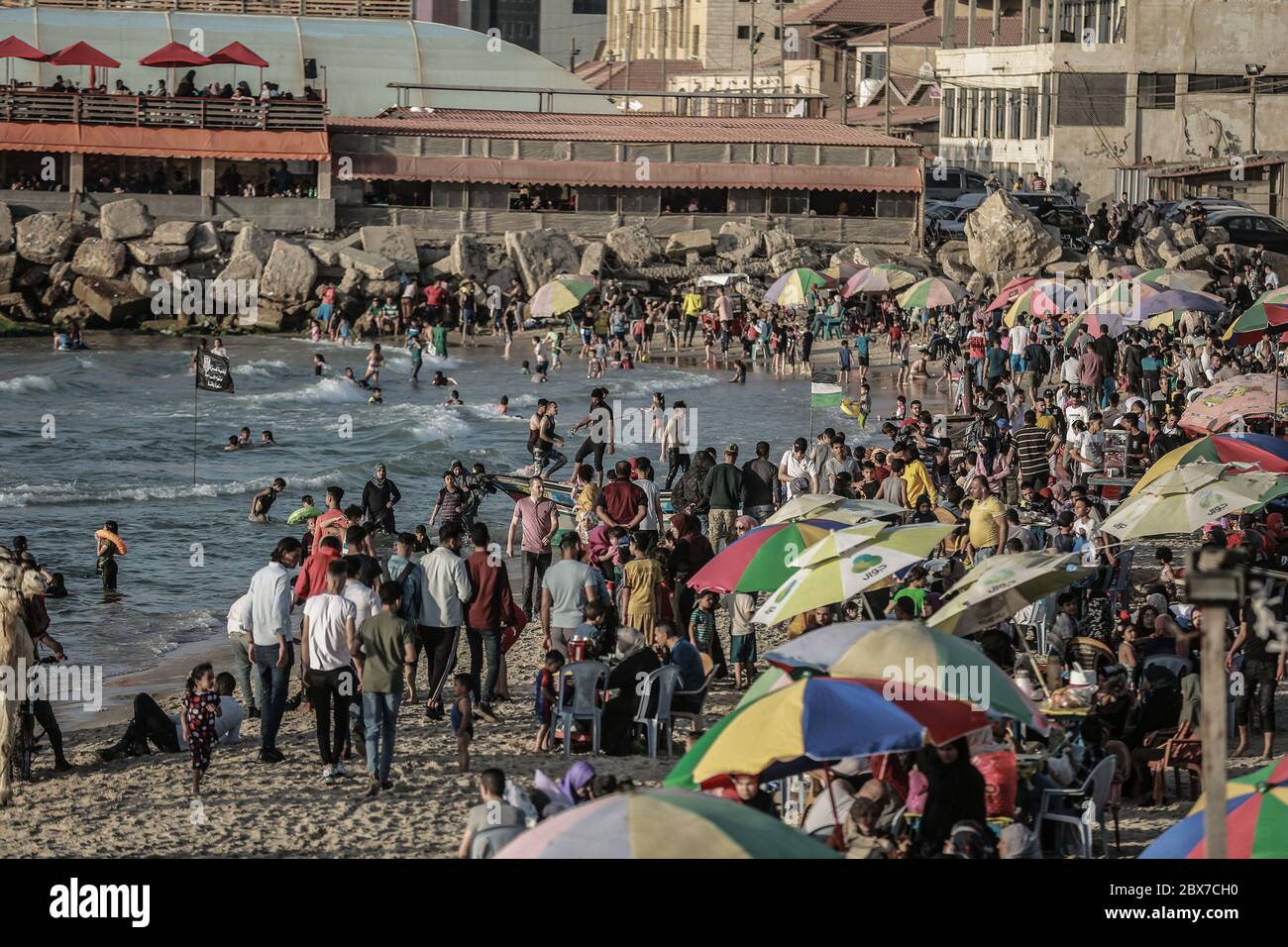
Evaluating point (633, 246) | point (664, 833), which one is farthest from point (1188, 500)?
point (633, 246)

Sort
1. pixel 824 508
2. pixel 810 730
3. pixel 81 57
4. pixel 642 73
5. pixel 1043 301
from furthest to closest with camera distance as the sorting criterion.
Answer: pixel 642 73
pixel 81 57
pixel 1043 301
pixel 824 508
pixel 810 730

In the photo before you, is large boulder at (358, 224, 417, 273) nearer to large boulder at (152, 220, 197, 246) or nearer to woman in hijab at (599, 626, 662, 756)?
large boulder at (152, 220, 197, 246)

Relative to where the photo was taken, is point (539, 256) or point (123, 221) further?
point (123, 221)

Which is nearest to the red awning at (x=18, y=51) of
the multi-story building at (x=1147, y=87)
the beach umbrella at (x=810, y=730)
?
the multi-story building at (x=1147, y=87)

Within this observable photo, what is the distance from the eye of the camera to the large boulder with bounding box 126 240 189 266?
4444cm

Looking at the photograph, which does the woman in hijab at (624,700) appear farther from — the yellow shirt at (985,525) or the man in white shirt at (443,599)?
the yellow shirt at (985,525)

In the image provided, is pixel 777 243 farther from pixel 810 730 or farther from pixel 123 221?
pixel 810 730

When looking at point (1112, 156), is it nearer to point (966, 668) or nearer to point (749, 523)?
point (749, 523)

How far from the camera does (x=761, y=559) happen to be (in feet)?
43.4

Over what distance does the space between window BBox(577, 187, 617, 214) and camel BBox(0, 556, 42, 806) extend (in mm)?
36164

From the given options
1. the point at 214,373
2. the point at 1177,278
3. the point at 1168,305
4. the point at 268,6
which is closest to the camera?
the point at 1168,305

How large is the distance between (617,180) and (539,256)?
4008 mm

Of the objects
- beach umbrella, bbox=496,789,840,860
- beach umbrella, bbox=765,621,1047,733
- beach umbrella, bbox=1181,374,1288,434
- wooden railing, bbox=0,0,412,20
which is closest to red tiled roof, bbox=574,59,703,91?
wooden railing, bbox=0,0,412,20
